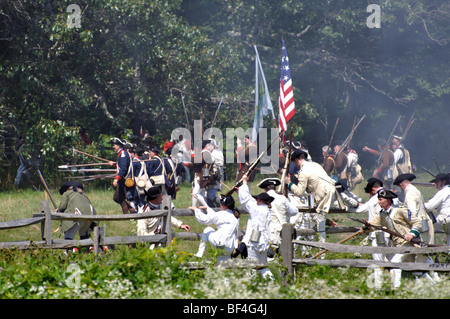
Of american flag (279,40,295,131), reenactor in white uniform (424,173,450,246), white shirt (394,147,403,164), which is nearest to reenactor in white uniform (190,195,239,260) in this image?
reenactor in white uniform (424,173,450,246)

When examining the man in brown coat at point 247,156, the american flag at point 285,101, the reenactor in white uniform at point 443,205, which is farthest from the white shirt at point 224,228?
the man in brown coat at point 247,156

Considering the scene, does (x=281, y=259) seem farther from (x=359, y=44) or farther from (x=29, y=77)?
(x=359, y=44)

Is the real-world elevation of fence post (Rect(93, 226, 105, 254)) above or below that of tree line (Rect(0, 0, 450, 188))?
below

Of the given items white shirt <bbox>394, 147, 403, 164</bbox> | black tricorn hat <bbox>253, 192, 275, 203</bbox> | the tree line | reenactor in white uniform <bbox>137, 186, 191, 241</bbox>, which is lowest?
reenactor in white uniform <bbox>137, 186, 191, 241</bbox>

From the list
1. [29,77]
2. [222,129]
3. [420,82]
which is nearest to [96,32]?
[29,77]

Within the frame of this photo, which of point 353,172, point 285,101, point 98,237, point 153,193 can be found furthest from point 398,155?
point 98,237

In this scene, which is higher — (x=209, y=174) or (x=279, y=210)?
(x=209, y=174)

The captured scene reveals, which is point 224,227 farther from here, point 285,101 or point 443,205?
point 285,101

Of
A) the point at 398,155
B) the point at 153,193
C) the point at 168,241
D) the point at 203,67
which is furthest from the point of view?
the point at 203,67

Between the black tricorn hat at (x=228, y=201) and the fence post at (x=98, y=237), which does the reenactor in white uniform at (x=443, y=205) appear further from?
the fence post at (x=98, y=237)

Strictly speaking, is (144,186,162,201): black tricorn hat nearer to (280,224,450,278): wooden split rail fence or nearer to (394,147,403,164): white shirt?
(280,224,450,278): wooden split rail fence

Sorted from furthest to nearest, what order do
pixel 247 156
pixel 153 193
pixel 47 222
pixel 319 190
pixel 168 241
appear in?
1. pixel 247 156
2. pixel 319 190
3. pixel 153 193
4. pixel 168 241
5. pixel 47 222

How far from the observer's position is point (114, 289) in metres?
7.24
